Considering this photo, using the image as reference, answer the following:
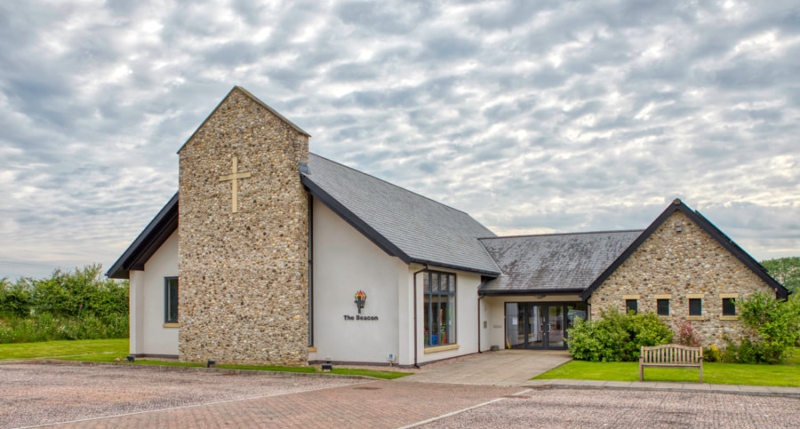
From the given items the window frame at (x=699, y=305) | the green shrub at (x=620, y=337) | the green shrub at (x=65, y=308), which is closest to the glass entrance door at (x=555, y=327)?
the green shrub at (x=620, y=337)

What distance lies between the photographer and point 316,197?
68.3 feet

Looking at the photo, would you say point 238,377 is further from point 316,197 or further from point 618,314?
point 618,314

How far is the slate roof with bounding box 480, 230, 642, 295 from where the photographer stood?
2627 cm

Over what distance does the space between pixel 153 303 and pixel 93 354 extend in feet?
10.1

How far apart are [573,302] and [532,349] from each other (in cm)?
272

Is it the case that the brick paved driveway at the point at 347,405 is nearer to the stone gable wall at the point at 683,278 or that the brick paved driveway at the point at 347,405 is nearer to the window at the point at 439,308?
the window at the point at 439,308

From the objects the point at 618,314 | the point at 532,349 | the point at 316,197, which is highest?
the point at 316,197

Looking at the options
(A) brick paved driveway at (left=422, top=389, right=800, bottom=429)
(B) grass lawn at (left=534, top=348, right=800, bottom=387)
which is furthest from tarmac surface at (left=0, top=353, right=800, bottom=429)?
(B) grass lawn at (left=534, top=348, right=800, bottom=387)

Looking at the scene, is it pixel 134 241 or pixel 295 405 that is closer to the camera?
pixel 295 405

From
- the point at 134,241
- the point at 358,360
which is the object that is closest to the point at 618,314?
the point at 358,360

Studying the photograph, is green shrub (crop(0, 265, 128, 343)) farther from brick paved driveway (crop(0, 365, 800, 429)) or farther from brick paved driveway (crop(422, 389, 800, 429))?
brick paved driveway (crop(422, 389, 800, 429))

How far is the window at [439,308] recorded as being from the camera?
21.4 m

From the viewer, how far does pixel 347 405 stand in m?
13.0

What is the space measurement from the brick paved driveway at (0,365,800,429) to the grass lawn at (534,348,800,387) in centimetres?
221
